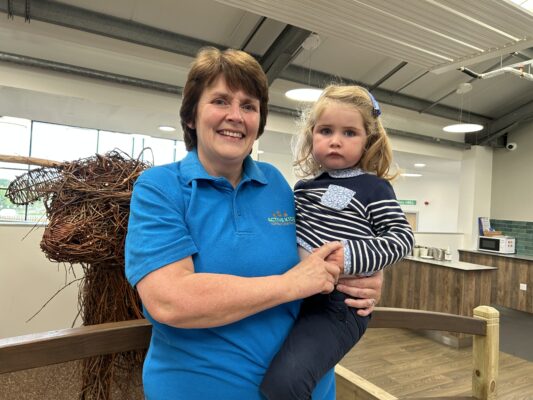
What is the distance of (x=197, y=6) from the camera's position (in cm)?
385

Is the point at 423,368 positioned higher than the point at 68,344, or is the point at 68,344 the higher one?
the point at 68,344

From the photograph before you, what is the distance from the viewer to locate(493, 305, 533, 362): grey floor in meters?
5.05

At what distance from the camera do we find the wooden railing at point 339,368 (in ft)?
2.67

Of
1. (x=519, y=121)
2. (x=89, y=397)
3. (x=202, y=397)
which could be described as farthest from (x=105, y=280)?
(x=519, y=121)

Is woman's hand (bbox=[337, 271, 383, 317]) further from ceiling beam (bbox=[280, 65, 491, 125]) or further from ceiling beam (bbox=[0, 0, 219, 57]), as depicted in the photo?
ceiling beam (bbox=[0, 0, 219, 57])

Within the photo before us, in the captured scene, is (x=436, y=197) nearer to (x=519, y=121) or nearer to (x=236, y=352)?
(x=519, y=121)

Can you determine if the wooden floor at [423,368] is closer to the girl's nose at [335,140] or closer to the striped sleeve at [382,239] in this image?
the striped sleeve at [382,239]

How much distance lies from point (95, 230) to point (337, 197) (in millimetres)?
855

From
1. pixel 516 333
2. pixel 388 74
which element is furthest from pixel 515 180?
pixel 388 74

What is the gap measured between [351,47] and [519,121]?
4.47 meters

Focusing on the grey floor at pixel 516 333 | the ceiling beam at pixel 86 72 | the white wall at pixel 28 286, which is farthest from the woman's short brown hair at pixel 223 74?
the grey floor at pixel 516 333

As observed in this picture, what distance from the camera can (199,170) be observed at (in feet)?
3.01

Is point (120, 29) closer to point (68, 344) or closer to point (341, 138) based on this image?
point (341, 138)

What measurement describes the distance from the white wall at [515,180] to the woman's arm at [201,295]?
8.60m
